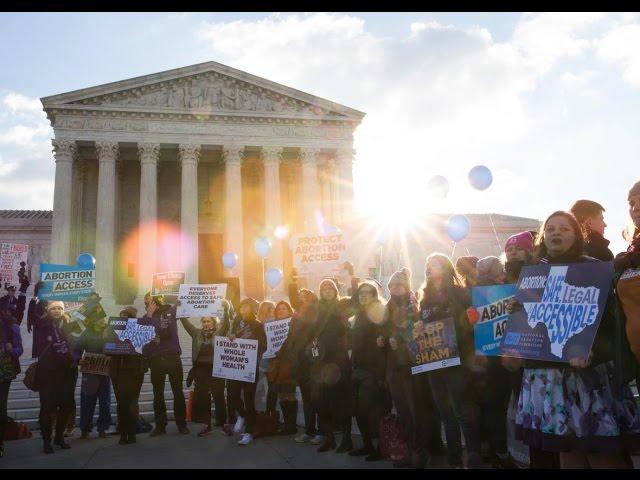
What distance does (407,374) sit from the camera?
21.8 feet

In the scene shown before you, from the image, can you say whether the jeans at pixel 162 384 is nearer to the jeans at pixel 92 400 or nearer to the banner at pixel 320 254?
the jeans at pixel 92 400

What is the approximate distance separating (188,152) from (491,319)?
27.8 metres

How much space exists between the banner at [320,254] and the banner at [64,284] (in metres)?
5.67

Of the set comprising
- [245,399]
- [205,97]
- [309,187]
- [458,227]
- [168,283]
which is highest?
[205,97]

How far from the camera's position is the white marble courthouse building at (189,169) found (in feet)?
98.5

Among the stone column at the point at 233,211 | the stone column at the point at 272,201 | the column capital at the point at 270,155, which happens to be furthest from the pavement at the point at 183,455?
the column capital at the point at 270,155

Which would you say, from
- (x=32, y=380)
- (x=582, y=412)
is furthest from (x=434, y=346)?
(x=32, y=380)

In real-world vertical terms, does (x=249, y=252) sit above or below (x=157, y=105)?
below

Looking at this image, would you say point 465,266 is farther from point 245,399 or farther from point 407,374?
point 245,399

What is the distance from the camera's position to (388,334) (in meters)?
6.96

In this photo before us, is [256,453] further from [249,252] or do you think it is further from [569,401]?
[249,252]

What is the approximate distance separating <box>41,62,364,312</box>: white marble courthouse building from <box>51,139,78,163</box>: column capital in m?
0.05

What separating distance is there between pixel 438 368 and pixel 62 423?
628 cm
